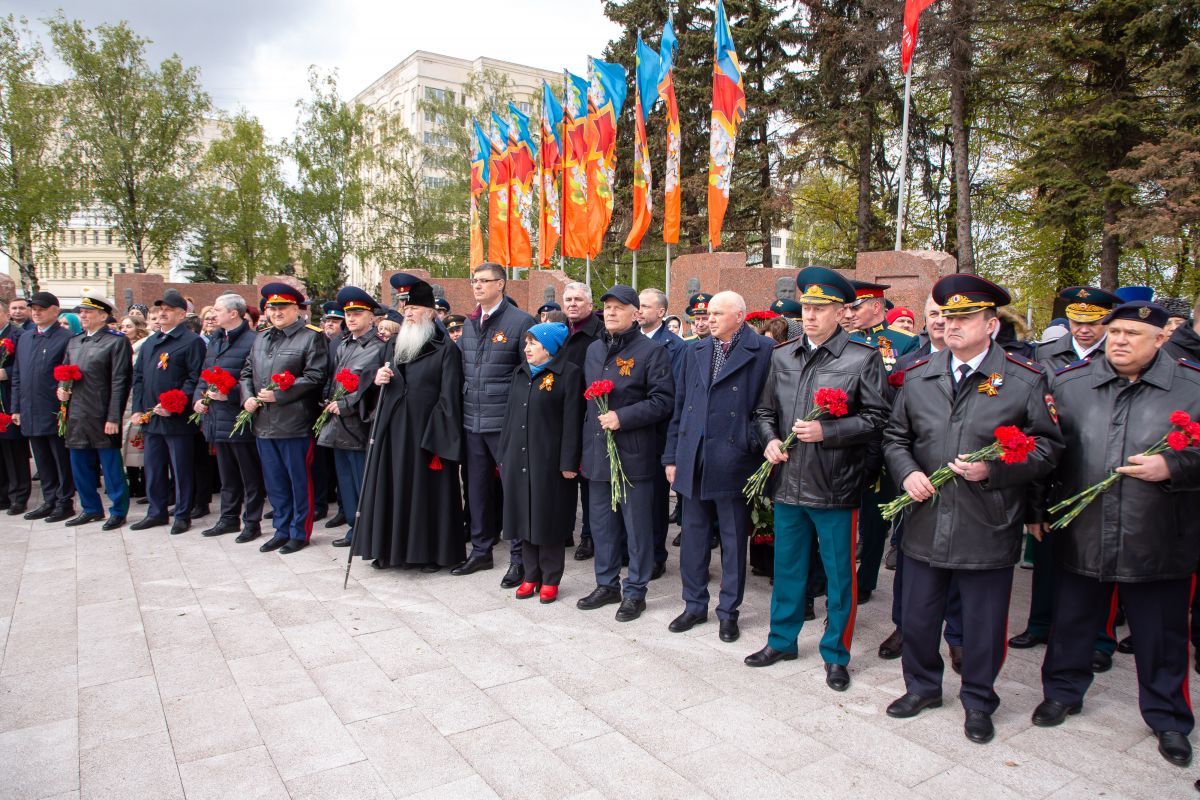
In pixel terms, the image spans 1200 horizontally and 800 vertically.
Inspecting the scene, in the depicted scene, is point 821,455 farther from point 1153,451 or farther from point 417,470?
point 417,470

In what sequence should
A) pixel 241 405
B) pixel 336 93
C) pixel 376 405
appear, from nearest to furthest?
pixel 376 405
pixel 241 405
pixel 336 93

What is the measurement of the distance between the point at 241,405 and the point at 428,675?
12.9ft

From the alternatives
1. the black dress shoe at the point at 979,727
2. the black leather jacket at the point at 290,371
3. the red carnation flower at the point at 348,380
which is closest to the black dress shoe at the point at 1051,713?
the black dress shoe at the point at 979,727

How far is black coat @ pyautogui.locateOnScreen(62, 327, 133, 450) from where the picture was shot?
7.20 m

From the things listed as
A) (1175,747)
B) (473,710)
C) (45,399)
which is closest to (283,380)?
(45,399)

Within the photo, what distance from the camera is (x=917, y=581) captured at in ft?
12.0

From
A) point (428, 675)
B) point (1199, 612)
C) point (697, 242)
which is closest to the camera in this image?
point (428, 675)

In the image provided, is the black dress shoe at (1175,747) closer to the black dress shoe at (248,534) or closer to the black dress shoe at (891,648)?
the black dress shoe at (891,648)

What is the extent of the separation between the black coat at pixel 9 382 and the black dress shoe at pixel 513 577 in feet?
20.0

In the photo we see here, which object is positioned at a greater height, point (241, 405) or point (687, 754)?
point (241, 405)

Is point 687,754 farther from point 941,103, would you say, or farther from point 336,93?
point 336,93

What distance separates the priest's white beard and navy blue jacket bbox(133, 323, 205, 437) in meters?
Result: 2.62

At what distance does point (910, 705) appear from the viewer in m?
3.63

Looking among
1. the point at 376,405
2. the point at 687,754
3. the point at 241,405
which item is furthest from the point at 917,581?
the point at 241,405
